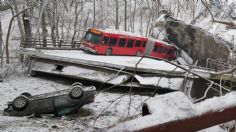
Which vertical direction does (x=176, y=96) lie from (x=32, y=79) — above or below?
above

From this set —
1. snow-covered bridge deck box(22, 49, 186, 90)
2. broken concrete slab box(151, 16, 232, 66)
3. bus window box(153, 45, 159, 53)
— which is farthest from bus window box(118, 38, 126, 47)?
snow-covered bridge deck box(22, 49, 186, 90)

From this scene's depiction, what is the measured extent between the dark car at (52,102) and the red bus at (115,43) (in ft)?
34.6

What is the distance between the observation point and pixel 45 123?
452 inches

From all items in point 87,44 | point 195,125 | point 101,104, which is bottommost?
point 101,104

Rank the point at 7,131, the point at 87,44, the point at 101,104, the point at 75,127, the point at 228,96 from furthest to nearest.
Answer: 1. the point at 87,44
2. the point at 101,104
3. the point at 75,127
4. the point at 7,131
5. the point at 228,96

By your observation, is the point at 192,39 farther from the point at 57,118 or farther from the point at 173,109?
the point at 173,109

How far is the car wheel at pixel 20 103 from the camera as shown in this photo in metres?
12.3

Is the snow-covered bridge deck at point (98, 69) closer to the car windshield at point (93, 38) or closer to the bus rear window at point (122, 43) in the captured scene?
the car windshield at point (93, 38)

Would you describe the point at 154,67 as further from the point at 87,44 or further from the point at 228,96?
the point at 228,96

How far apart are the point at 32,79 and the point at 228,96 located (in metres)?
18.6

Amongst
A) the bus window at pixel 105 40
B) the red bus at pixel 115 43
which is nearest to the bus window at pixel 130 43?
the red bus at pixel 115 43

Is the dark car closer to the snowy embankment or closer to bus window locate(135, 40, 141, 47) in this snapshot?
the snowy embankment

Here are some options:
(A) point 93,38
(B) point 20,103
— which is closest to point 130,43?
(A) point 93,38

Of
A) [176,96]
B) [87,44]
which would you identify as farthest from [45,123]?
[87,44]
